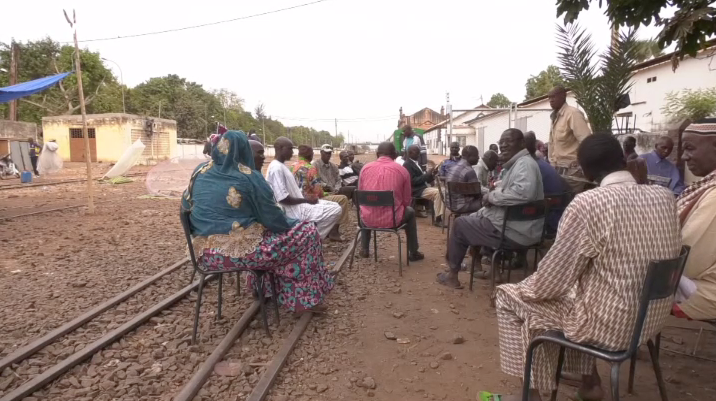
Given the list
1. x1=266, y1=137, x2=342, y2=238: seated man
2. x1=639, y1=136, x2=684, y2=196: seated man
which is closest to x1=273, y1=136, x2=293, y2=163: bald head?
x1=266, y1=137, x2=342, y2=238: seated man

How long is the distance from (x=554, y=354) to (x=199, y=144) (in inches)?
1523

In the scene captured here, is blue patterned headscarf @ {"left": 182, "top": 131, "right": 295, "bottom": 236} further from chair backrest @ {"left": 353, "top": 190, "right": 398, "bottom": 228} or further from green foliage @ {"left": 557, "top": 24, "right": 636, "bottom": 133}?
green foliage @ {"left": 557, "top": 24, "right": 636, "bottom": 133}

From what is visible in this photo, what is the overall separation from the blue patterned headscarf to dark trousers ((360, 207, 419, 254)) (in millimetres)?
2427

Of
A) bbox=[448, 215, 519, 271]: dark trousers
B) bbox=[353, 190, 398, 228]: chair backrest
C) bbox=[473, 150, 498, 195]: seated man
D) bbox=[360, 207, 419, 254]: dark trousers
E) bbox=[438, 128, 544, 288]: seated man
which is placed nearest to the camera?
bbox=[438, 128, 544, 288]: seated man

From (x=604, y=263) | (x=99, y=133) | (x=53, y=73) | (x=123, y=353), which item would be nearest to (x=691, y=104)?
(x=604, y=263)

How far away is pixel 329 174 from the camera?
8227mm

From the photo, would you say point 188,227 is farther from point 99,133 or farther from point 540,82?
point 540,82

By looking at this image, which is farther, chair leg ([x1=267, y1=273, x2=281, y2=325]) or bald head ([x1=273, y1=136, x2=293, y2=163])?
bald head ([x1=273, y1=136, x2=293, y2=163])

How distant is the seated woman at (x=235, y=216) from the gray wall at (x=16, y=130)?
25143mm

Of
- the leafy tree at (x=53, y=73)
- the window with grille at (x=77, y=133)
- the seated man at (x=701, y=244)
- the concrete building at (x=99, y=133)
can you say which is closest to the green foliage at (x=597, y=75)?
the seated man at (x=701, y=244)

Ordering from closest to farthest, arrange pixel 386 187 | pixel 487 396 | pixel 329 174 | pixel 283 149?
1. pixel 487 396
2. pixel 283 149
3. pixel 386 187
4. pixel 329 174

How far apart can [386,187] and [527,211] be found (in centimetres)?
187

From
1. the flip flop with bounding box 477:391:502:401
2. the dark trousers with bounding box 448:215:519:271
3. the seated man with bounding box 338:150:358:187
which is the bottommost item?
the flip flop with bounding box 477:391:502:401

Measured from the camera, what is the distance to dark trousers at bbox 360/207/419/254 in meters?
5.68
